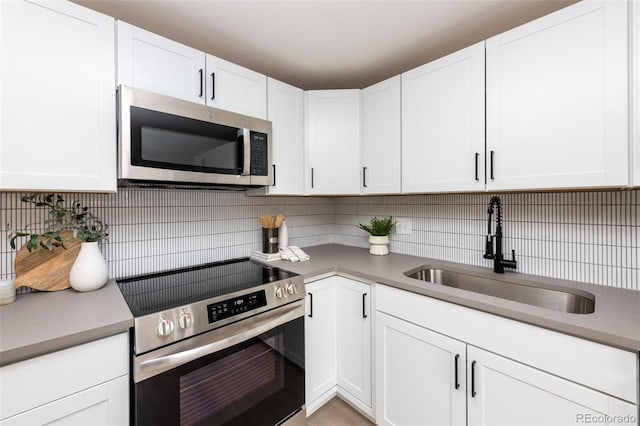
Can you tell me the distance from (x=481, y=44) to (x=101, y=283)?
2153mm

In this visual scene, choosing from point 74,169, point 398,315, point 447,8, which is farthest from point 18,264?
point 447,8

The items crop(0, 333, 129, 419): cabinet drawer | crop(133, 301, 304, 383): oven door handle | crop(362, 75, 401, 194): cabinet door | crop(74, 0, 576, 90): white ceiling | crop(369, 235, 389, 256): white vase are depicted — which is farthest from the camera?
crop(369, 235, 389, 256): white vase

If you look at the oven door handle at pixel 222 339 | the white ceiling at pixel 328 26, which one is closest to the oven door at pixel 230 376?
the oven door handle at pixel 222 339

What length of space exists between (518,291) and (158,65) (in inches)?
84.9

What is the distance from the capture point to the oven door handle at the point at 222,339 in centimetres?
105

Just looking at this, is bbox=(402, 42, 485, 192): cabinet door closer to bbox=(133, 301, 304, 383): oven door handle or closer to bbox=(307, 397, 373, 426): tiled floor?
bbox=(133, 301, 304, 383): oven door handle

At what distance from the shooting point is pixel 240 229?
2084 millimetres

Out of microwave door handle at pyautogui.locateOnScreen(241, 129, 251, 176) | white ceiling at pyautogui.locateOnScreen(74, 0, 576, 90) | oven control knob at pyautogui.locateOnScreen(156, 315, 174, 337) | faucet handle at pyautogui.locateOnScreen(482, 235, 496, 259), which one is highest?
white ceiling at pyautogui.locateOnScreen(74, 0, 576, 90)

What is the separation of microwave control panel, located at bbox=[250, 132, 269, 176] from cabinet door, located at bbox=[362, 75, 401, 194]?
2.27ft

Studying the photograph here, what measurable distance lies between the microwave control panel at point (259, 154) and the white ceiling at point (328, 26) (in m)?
0.53

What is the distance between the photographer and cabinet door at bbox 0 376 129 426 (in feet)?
2.87

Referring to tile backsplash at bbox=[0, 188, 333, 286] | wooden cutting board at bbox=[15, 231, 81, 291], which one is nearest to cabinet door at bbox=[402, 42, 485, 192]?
tile backsplash at bbox=[0, 188, 333, 286]

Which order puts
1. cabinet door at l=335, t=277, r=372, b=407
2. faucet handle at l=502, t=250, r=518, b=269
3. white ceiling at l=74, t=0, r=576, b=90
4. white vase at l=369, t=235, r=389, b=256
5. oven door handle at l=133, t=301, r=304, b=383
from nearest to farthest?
oven door handle at l=133, t=301, r=304, b=383 → white ceiling at l=74, t=0, r=576, b=90 → faucet handle at l=502, t=250, r=518, b=269 → cabinet door at l=335, t=277, r=372, b=407 → white vase at l=369, t=235, r=389, b=256

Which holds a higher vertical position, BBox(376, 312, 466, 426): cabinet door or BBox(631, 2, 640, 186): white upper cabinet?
BBox(631, 2, 640, 186): white upper cabinet
